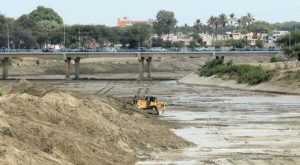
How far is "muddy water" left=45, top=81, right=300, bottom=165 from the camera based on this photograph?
29469mm

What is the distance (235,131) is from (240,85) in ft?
209

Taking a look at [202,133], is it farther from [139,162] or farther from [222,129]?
[139,162]

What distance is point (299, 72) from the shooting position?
3762 inches

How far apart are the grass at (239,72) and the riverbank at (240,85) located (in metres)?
0.94

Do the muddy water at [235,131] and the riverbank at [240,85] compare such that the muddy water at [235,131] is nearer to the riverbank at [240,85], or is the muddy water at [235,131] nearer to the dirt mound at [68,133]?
the dirt mound at [68,133]

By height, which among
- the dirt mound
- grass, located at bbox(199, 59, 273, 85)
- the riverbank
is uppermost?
the dirt mound

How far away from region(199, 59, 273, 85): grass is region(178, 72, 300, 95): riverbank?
3.08 feet

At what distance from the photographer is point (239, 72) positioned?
369 feet

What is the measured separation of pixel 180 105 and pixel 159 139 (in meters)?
33.8

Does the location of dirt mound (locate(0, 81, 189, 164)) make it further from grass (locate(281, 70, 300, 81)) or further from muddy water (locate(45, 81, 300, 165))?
grass (locate(281, 70, 300, 81))

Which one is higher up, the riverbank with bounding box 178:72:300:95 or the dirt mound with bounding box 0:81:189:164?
the dirt mound with bounding box 0:81:189:164

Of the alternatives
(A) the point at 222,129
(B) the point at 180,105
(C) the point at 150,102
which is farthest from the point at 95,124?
(B) the point at 180,105

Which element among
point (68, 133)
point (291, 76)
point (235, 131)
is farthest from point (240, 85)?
point (68, 133)

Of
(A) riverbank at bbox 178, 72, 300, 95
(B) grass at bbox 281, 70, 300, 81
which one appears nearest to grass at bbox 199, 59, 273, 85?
(A) riverbank at bbox 178, 72, 300, 95
